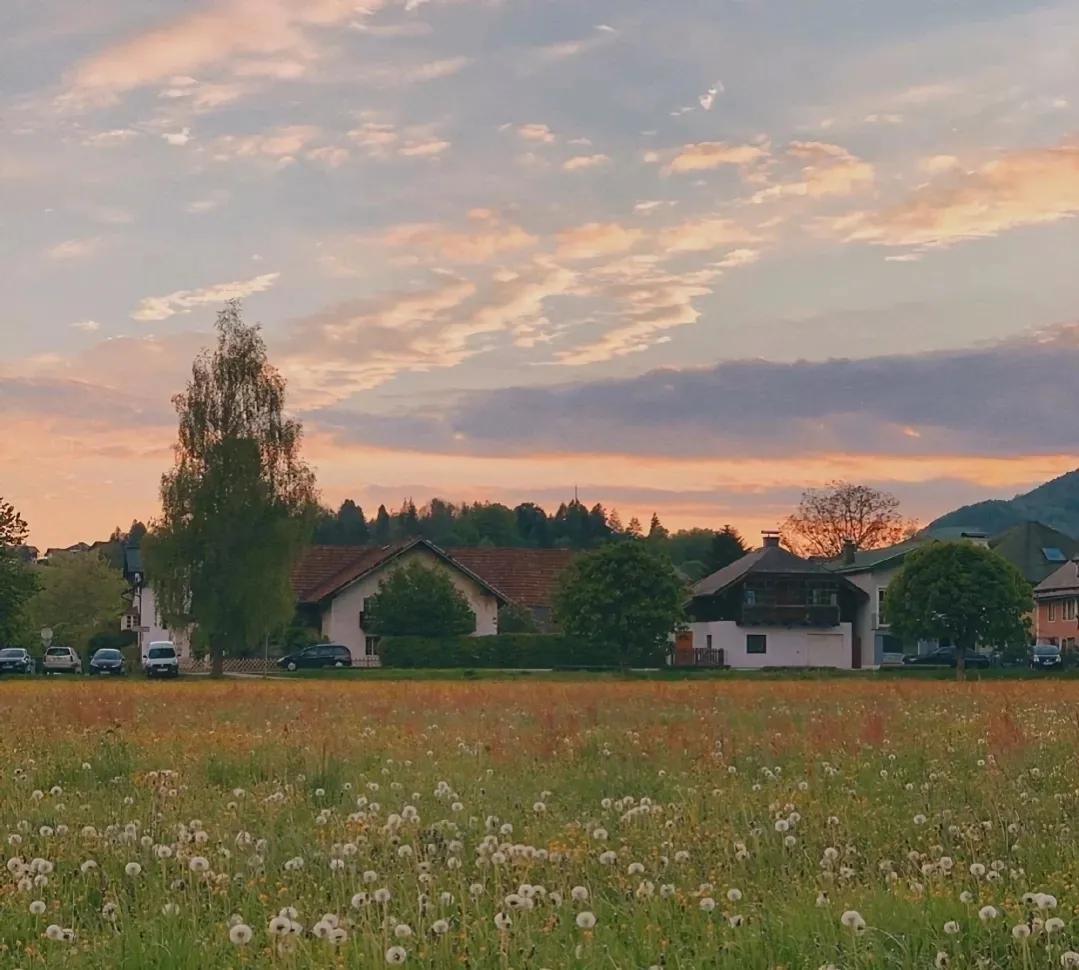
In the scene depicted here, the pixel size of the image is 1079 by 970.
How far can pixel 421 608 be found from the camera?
87938mm

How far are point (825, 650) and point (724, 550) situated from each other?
24735mm

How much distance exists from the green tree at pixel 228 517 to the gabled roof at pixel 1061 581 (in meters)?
69.3

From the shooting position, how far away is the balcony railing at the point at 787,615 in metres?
103

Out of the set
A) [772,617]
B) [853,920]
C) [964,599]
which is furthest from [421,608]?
[853,920]

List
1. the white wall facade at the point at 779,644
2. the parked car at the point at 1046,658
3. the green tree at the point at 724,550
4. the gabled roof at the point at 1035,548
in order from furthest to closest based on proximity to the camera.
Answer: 1. the gabled roof at the point at 1035,548
2. the green tree at the point at 724,550
3. the white wall facade at the point at 779,644
4. the parked car at the point at 1046,658

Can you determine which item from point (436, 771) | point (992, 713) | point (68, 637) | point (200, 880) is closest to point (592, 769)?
point (436, 771)

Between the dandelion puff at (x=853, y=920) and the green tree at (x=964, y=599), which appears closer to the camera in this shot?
the dandelion puff at (x=853, y=920)

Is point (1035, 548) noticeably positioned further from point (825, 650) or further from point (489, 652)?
point (489, 652)

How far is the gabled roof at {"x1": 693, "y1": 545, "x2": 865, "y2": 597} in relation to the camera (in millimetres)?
102688

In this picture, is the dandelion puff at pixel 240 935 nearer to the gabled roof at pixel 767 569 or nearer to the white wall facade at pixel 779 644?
the gabled roof at pixel 767 569

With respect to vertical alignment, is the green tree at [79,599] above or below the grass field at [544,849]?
above

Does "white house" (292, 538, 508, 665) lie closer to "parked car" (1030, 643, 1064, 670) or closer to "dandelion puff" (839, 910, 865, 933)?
"parked car" (1030, 643, 1064, 670)

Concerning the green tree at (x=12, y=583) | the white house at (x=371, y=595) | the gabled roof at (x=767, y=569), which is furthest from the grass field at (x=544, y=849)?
the gabled roof at (x=767, y=569)

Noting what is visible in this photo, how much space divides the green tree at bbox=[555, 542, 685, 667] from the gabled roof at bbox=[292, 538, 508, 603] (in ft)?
60.4
